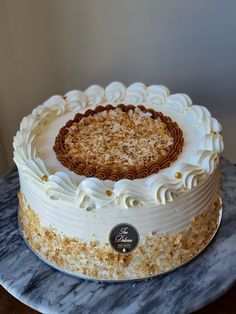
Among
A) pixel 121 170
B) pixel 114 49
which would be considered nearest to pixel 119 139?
pixel 121 170

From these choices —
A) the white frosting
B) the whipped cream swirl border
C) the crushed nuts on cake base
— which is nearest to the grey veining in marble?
the crushed nuts on cake base

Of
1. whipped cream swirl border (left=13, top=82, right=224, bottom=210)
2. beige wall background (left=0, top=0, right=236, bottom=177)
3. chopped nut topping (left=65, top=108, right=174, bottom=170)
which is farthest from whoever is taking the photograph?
beige wall background (left=0, top=0, right=236, bottom=177)

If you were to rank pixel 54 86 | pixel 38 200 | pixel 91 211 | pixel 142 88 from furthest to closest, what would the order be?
pixel 54 86, pixel 142 88, pixel 38 200, pixel 91 211

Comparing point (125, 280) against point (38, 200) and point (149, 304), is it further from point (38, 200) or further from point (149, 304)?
point (38, 200)

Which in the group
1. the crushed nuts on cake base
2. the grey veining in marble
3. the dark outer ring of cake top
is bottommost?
the grey veining in marble

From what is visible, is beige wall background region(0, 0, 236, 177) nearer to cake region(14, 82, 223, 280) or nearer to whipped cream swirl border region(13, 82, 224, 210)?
whipped cream swirl border region(13, 82, 224, 210)

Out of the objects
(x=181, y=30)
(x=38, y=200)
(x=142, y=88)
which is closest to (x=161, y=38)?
(x=181, y=30)

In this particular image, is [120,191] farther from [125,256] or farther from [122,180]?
[125,256]
